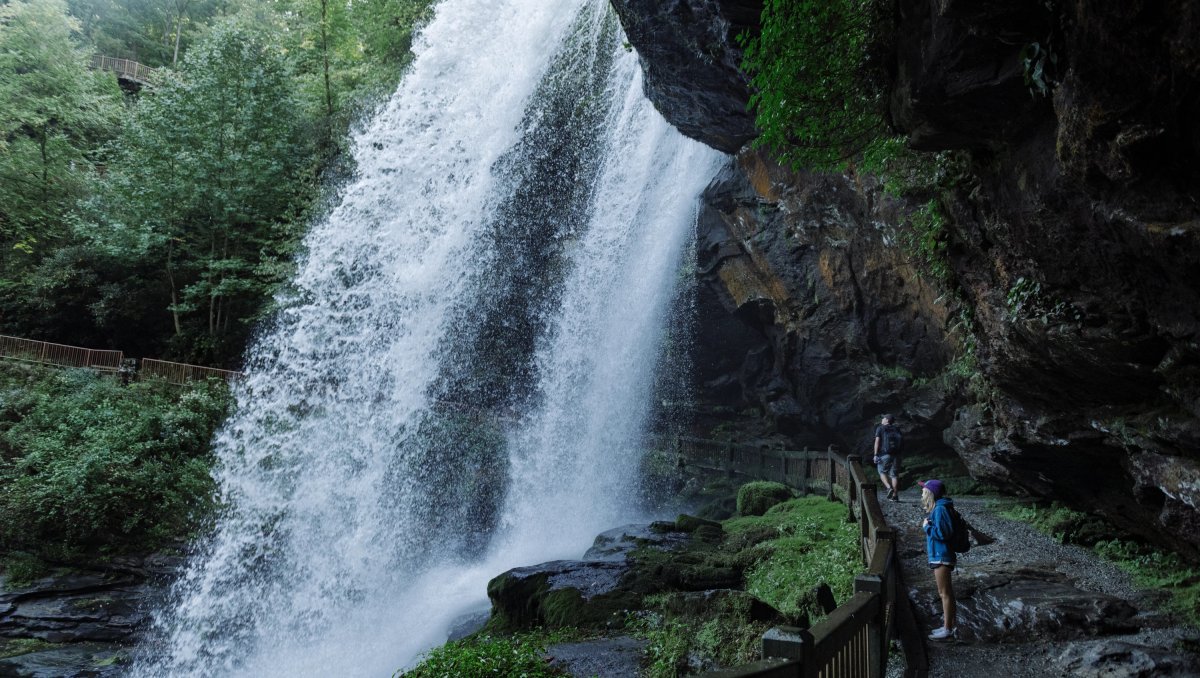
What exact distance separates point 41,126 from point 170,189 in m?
9.28

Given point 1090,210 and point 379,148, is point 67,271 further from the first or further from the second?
point 1090,210

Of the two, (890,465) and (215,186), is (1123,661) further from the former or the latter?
(215,186)

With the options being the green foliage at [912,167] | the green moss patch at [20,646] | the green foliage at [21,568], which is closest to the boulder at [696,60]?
the green foliage at [912,167]

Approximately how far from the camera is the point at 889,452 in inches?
448

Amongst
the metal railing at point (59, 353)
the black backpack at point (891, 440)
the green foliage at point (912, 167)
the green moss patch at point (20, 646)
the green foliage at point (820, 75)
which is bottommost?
the green moss patch at point (20, 646)

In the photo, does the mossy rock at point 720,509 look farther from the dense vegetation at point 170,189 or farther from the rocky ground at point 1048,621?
the dense vegetation at point 170,189

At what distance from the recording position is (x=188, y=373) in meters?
19.7

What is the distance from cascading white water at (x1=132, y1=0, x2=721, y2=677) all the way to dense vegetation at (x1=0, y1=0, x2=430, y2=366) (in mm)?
3422

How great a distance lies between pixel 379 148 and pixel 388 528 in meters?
12.3

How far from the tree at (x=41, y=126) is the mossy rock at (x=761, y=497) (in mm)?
25312

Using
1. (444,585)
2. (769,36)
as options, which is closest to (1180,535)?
(769,36)

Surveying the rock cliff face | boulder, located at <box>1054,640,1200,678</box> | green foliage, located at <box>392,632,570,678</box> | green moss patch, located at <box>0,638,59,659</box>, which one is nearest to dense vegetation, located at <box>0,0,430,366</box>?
green moss patch, located at <box>0,638,59,659</box>

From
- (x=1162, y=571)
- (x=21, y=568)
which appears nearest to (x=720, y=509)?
(x=1162, y=571)

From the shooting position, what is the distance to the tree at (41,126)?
24.2 meters
